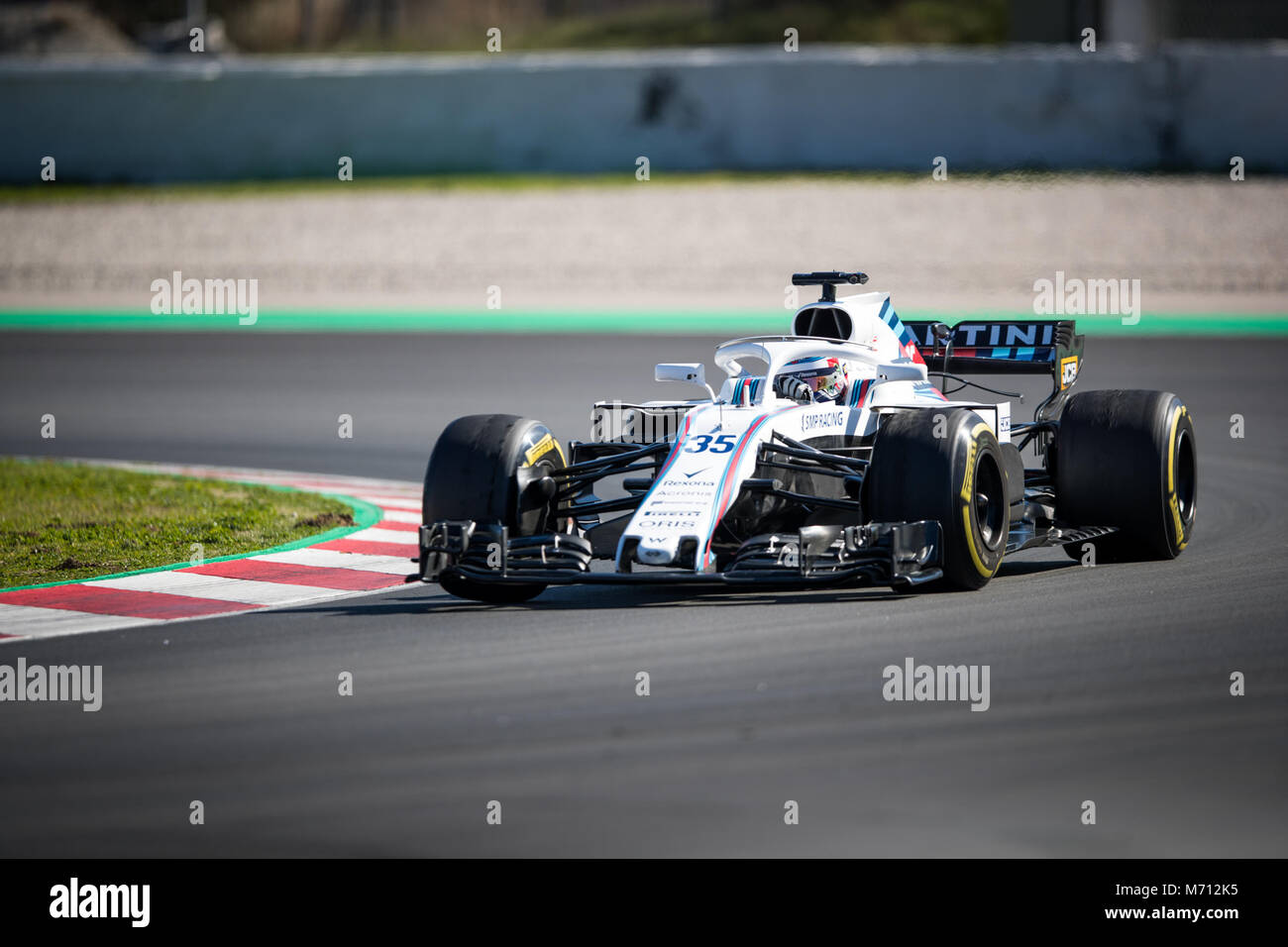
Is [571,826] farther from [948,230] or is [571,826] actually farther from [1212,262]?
[948,230]

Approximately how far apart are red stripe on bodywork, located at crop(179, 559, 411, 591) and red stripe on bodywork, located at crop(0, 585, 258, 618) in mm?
561

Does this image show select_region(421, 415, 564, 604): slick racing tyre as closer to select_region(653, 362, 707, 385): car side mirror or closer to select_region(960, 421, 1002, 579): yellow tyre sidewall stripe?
select_region(653, 362, 707, 385): car side mirror

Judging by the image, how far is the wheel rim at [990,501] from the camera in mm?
9000

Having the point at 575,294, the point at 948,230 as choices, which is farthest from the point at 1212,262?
the point at 575,294

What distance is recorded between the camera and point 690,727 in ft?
21.6

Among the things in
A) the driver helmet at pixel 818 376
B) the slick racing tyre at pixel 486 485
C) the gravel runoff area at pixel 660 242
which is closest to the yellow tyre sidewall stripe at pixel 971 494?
the driver helmet at pixel 818 376

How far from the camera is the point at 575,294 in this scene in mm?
27562

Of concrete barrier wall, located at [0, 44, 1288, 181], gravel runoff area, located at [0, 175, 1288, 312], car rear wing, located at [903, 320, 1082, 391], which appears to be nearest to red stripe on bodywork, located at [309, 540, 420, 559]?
car rear wing, located at [903, 320, 1082, 391]

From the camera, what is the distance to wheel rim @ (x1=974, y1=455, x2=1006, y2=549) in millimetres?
9000

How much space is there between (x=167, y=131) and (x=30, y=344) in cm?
1321

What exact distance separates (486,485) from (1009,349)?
3.26m
